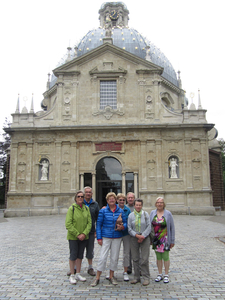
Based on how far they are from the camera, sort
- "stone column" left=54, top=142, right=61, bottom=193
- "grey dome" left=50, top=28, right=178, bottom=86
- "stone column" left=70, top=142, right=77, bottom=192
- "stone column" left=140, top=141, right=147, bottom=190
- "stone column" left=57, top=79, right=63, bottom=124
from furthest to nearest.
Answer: "grey dome" left=50, top=28, right=178, bottom=86 < "stone column" left=57, top=79, right=63, bottom=124 < "stone column" left=70, top=142, right=77, bottom=192 < "stone column" left=54, top=142, right=61, bottom=193 < "stone column" left=140, top=141, right=147, bottom=190

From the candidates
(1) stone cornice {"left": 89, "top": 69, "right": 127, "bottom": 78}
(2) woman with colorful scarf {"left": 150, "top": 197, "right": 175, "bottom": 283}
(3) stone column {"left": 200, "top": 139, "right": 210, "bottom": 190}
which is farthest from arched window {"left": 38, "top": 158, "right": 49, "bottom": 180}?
(2) woman with colorful scarf {"left": 150, "top": 197, "right": 175, "bottom": 283}

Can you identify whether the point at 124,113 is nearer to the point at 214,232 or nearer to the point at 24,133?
the point at 24,133

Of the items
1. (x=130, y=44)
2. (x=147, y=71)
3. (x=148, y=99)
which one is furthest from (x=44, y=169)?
(x=130, y=44)

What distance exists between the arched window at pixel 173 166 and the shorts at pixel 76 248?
69.2 feet

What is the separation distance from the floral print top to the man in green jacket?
1.61 meters

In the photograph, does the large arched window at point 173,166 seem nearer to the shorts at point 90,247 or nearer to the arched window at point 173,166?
the arched window at point 173,166

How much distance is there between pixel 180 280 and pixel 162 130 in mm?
21880

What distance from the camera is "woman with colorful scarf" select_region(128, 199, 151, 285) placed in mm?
7551

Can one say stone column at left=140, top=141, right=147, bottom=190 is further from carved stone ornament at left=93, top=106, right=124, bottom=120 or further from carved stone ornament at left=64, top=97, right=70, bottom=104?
carved stone ornament at left=64, top=97, right=70, bottom=104

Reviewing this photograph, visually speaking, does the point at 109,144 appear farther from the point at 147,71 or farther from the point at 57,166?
the point at 147,71

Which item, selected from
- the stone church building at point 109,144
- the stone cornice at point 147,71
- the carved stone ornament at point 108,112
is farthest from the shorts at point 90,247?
the stone cornice at point 147,71

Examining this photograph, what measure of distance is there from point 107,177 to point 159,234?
69.7 feet

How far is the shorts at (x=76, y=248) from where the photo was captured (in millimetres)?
7707

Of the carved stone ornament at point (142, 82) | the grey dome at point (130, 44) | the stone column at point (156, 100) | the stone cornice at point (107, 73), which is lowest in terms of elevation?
the stone column at point (156, 100)
